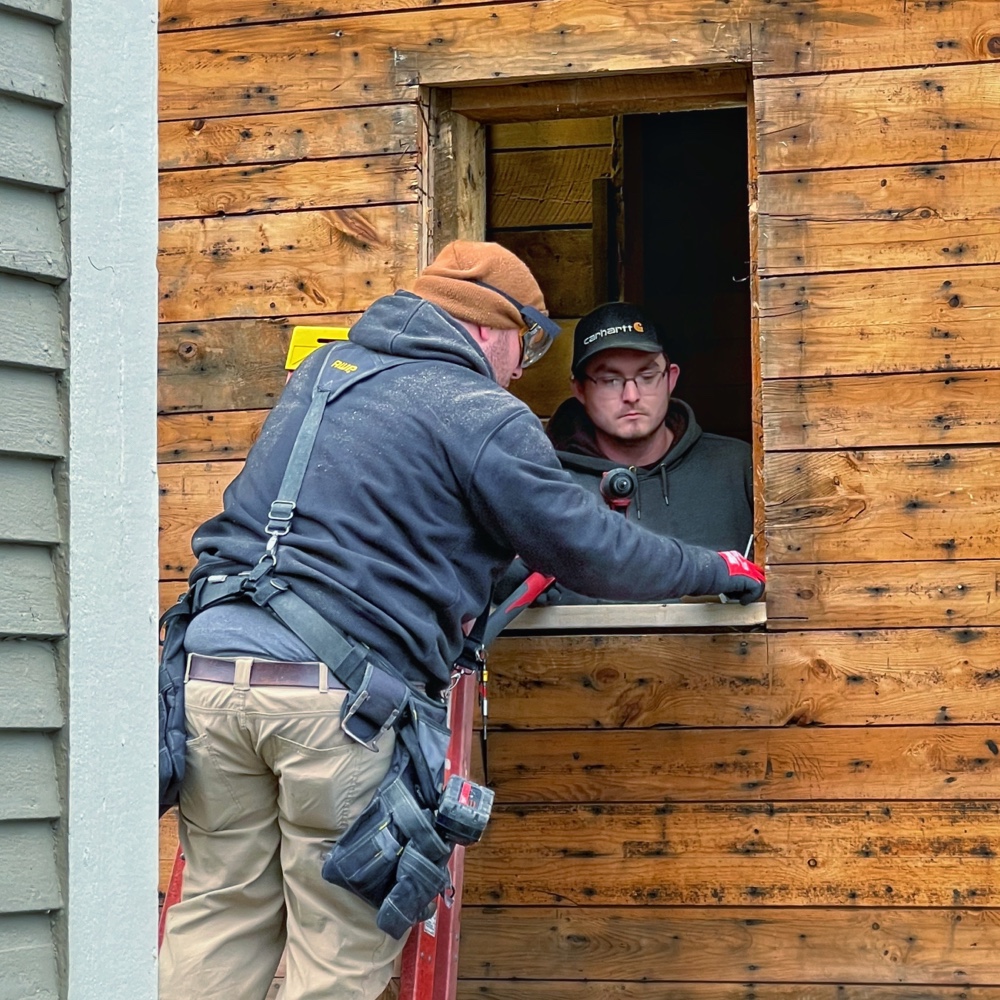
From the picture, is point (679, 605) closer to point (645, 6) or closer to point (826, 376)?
point (826, 376)

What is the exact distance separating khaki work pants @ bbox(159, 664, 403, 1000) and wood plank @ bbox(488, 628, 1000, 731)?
96 centimetres

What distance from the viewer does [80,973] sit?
245cm

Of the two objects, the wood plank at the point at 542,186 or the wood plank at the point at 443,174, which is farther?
the wood plank at the point at 542,186

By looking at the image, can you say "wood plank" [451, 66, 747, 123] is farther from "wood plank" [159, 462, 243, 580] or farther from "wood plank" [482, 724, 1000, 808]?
"wood plank" [482, 724, 1000, 808]

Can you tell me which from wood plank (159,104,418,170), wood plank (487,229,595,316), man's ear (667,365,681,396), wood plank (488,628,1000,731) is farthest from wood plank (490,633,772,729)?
wood plank (487,229,595,316)

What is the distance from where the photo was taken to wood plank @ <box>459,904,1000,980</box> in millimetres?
3879

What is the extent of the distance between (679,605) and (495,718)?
58cm

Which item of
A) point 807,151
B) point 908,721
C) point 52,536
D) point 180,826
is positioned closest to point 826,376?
point 807,151

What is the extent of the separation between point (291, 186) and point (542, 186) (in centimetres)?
205

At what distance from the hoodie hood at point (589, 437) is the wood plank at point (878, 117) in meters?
1.01

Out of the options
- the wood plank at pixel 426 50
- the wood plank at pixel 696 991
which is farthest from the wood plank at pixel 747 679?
the wood plank at pixel 426 50

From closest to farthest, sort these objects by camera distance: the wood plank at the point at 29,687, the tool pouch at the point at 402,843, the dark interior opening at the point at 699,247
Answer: the wood plank at the point at 29,687, the tool pouch at the point at 402,843, the dark interior opening at the point at 699,247

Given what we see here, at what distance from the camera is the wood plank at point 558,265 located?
6.18m

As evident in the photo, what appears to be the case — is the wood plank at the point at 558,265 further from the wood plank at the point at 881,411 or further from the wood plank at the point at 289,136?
the wood plank at the point at 881,411
